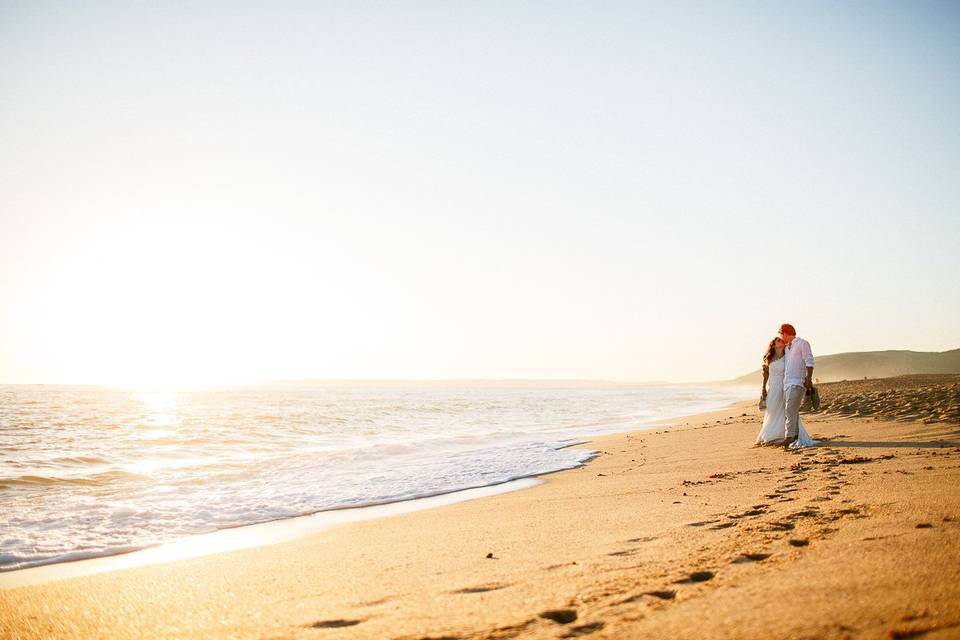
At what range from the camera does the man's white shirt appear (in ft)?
30.4

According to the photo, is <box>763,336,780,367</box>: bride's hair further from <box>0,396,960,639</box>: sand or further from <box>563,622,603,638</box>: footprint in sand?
<box>563,622,603,638</box>: footprint in sand

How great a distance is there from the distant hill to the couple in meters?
70.6

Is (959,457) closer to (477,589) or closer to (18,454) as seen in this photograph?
(477,589)

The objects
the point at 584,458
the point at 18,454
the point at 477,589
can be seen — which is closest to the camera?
the point at 477,589

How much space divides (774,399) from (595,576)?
27.3 feet

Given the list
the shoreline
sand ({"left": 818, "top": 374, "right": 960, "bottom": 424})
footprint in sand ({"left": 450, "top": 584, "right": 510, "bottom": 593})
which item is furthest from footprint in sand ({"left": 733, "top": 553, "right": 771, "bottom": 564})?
sand ({"left": 818, "top": 374, "right": 960, "bottom": 424})

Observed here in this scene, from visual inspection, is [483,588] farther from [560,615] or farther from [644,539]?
[644,539]

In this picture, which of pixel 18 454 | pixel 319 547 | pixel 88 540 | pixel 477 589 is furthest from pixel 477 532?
pixel 18 454

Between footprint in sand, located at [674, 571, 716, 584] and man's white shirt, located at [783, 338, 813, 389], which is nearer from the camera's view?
footprint in sand, located at [674, 571, 716, 584]

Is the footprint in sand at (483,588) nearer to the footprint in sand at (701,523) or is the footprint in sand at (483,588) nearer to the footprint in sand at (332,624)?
the footprint in sand at (332,624)

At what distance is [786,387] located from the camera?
9.45 metres

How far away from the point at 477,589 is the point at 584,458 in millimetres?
7616

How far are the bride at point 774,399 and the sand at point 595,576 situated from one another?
12.9 ft

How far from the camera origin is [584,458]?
10211mm
